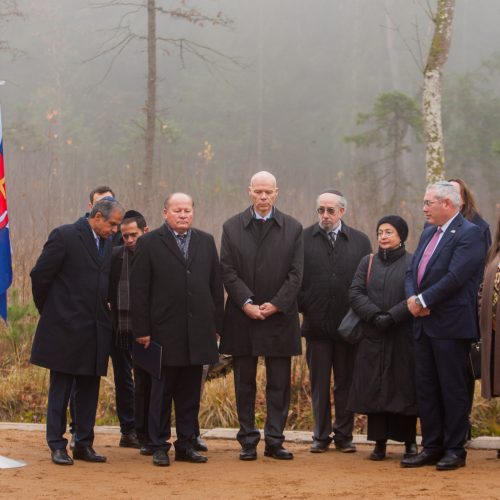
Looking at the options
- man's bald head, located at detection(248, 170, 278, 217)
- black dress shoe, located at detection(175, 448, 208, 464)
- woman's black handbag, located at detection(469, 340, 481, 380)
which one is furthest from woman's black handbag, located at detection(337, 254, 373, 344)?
black dress shoe, located at detection(175, 448, 208, 464)

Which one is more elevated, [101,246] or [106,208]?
[106,208]

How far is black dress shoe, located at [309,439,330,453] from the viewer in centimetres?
838

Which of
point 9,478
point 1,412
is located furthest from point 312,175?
point 9,478

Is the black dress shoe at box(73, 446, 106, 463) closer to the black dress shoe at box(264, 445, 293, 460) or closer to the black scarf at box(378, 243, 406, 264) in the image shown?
the black dress shoe at box(264, 445, 293, 460)

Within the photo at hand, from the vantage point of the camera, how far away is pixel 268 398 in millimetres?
8164

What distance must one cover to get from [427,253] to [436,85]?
695 cm

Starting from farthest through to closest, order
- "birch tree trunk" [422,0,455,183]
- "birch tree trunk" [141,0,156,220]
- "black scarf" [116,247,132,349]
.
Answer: "birch tree trunk" [141,0,156,220]
"birch tree trunk" [422,0,455,183]
"black scarf" [116,247,132,349]

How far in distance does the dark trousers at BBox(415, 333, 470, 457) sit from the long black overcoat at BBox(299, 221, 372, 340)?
91 cm

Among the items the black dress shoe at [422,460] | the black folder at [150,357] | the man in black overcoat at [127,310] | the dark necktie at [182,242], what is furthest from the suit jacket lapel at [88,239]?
the black dress shoe at [422,460]

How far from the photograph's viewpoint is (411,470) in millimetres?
7508

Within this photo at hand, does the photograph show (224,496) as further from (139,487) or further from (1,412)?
(1,412)

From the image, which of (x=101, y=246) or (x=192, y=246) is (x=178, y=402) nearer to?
(x=192, y=246)

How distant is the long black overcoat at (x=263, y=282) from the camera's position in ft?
26.4

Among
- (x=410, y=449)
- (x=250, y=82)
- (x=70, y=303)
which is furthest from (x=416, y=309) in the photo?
(x=250, y=82)
